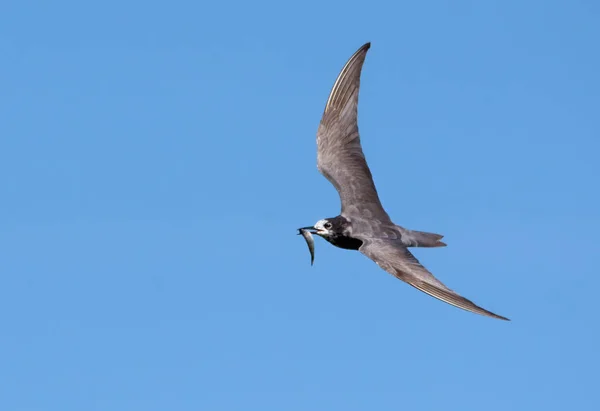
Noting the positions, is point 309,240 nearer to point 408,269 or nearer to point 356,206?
point 356,206

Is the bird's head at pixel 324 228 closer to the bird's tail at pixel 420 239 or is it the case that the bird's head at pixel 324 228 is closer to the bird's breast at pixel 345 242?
the bird's breast at pixel 345 242

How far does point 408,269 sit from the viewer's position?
85.8ft

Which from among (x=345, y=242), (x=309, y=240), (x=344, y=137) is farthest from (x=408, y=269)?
(x=344, y=137)

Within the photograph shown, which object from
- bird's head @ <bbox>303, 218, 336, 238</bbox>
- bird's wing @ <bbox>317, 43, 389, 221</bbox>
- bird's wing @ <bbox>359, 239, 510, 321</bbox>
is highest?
bird's wing @ <bbox>317, 43, 389, 221</bbox>

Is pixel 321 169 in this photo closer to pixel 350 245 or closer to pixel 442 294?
pixel 350 245

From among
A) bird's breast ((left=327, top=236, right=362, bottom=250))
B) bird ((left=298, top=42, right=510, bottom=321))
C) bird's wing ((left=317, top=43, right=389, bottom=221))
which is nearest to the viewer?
bird ((left=298, top=42, right=510, bottom=321))

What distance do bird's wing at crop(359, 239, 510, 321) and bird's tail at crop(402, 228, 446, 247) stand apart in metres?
0.79

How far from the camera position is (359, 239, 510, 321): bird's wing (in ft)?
78.0

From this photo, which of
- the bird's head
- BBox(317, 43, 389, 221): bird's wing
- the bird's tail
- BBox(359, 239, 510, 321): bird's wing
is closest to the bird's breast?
the bird's head

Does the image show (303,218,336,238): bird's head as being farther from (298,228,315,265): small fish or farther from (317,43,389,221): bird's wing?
(317,43,389,221): bird's wing

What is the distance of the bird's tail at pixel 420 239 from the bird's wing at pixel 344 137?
2.04 m

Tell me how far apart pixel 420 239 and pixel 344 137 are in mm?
4183

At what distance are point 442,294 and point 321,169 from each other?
7.98 m

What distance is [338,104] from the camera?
31844 mm
